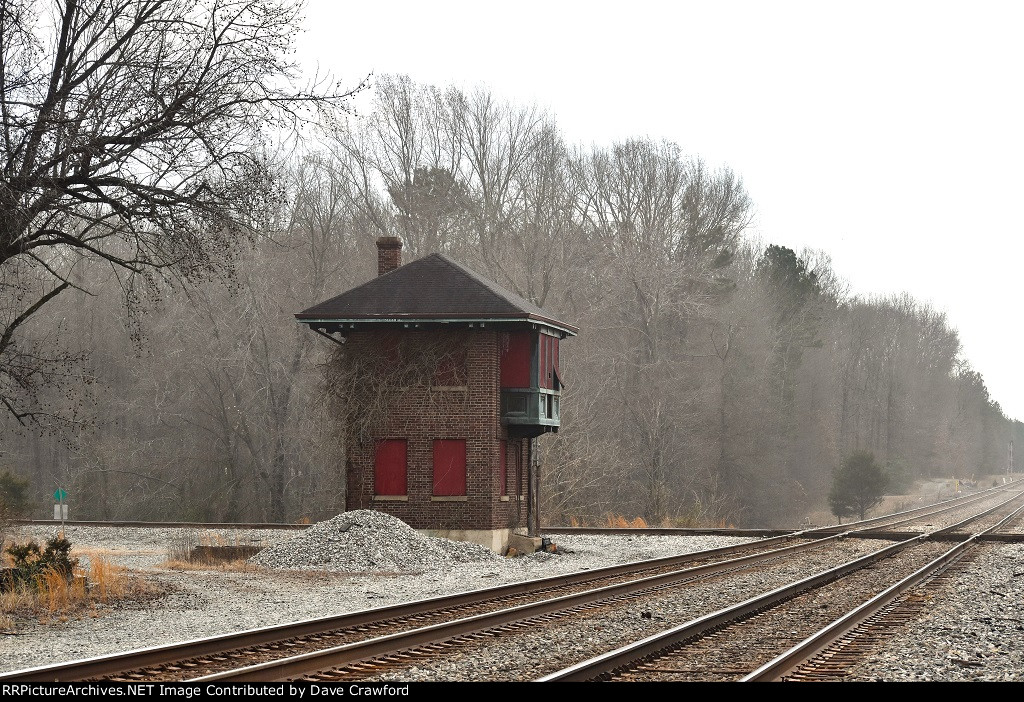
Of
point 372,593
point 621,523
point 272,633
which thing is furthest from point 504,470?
point 272,633

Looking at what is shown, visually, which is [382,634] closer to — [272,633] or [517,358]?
[272,633]

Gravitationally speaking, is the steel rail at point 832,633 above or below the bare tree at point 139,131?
below

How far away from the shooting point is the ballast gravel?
11.6 m

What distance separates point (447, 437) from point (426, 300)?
11.2ft

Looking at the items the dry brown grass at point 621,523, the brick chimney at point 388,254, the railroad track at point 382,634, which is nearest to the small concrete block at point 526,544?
the railroad track at point 382,634

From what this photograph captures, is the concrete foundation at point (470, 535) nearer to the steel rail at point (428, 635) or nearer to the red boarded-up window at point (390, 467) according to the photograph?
the red boarded-up window at point (390, 467)

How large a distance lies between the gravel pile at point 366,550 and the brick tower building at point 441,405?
74.3 inches

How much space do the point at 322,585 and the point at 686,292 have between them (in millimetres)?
34961

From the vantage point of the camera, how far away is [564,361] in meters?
47.2

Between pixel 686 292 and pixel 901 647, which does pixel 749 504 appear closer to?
pixel 686 292

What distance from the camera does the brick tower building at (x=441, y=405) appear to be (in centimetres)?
2716

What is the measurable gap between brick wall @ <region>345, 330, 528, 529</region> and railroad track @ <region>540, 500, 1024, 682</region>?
9636 mm

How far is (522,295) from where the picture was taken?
49250mm

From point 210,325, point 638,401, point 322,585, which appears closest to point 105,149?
point 322,585
